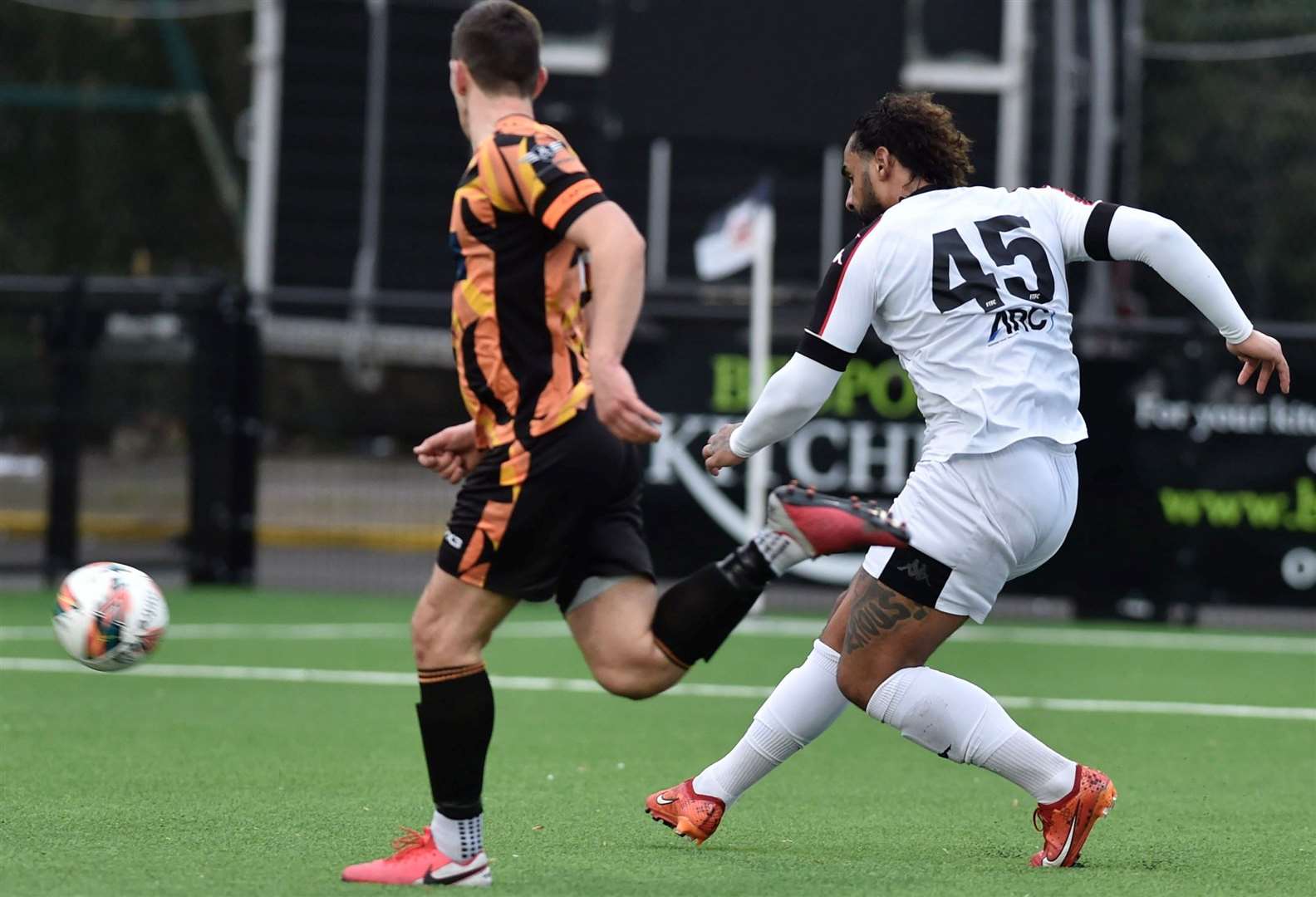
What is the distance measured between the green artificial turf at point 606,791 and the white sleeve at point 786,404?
111 centimetres

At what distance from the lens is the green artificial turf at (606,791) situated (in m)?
5.26

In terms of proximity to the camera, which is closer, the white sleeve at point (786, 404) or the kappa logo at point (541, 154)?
the kappa logo at point (541, 154)

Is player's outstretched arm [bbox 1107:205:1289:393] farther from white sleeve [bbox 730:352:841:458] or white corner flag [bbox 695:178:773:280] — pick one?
white corner flag [bbox 695:178:773:280]

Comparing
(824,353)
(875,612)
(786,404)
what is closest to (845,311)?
(824,353)

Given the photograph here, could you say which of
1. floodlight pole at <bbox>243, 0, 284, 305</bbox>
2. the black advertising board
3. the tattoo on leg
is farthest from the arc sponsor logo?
floodlight pole at <bbox>243, 0, 284, 305</bbox>

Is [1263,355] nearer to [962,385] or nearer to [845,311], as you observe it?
[962,385]

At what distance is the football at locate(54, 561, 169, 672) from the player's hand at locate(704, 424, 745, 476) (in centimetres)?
168

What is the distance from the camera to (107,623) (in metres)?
5.78

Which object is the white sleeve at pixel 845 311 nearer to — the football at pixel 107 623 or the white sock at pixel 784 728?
the white sock at pixel 784 728

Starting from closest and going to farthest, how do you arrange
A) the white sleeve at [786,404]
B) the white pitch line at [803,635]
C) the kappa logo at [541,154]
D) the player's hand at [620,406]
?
1. the player's hand at [620,406]
2. the kappa logo at [541,154]
3. the white sleeve at [786,404]
4. the white pitch line at [803,635]

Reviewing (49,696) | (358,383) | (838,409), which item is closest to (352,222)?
(358,383)

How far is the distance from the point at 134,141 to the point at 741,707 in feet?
61.3

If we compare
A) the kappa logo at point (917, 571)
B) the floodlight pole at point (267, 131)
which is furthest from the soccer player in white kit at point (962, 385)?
the floodlight pole at point (267, 131)

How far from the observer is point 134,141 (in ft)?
84.1
